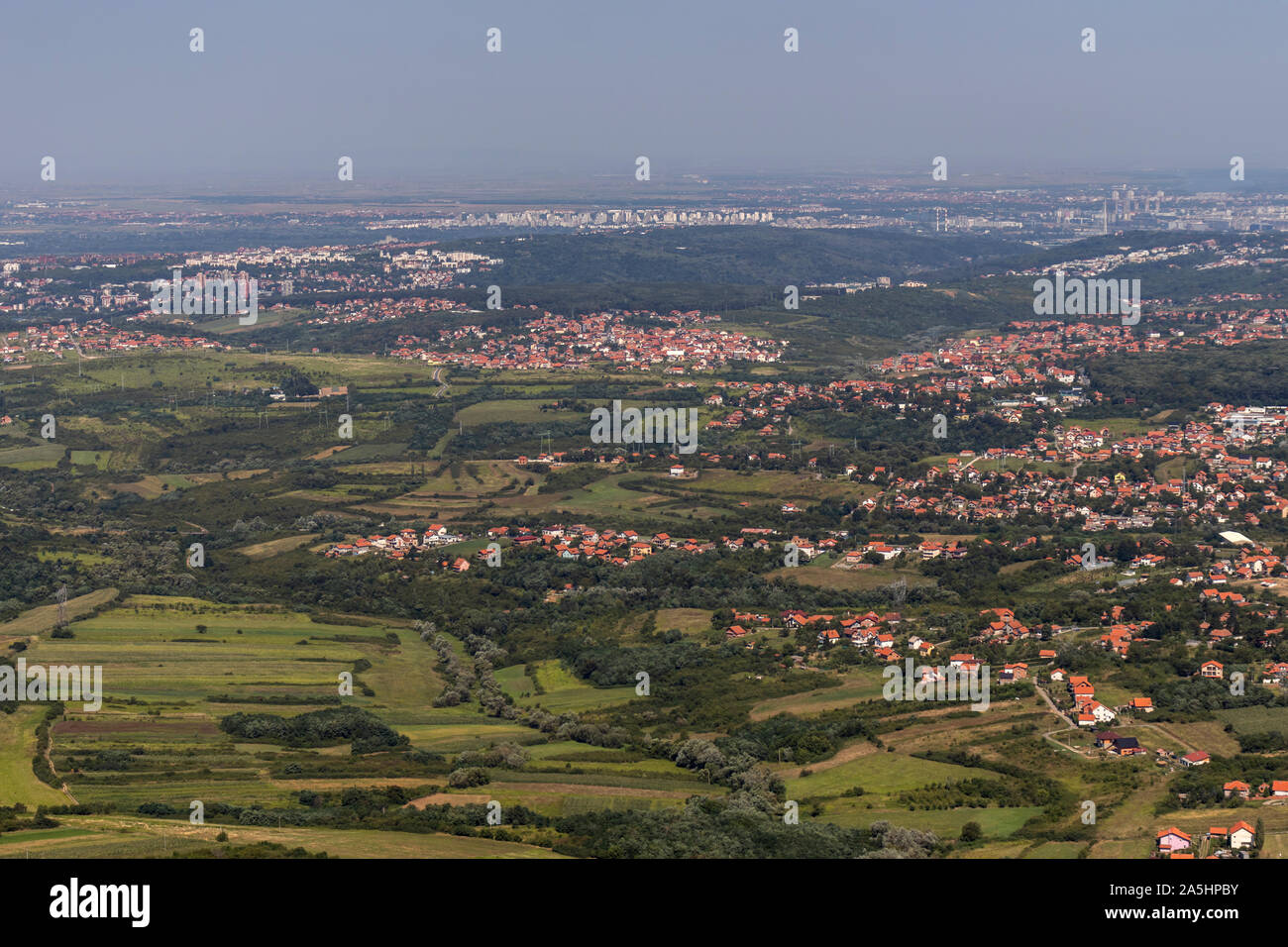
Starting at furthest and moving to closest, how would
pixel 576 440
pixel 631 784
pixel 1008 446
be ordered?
pixel 576 440
pixel 1008 446
pixel 631 784

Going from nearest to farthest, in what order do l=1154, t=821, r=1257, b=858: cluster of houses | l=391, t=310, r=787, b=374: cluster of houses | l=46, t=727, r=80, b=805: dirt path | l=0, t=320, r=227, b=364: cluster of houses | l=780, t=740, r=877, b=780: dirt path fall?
l=1154, t=821, r=1257, b=858: cluster of houses, l=46, t=727, r=80, b=805: dirt path, l=780, t=740, r=877, b=780: dirt path, l=391, t=310, r=787, b=374: cluster of houses, l=0, t=320, r=227, b=364: cluster of houses

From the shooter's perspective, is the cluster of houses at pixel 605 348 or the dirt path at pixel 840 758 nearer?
the dirt path at pixel 840 758

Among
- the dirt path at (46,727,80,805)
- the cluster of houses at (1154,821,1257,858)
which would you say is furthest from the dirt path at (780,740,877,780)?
the dirt path at (46,727,80,805)

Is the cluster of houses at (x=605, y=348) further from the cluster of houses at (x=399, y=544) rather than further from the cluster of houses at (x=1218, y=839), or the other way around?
the cluster of houses at (x=1218, y=839)

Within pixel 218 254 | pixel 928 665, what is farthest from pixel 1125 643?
pixel 218 254

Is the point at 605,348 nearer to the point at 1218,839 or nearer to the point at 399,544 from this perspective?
the point at 399,544

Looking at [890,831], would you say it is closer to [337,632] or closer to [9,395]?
[337,632]

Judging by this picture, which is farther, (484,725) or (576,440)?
(576,440)

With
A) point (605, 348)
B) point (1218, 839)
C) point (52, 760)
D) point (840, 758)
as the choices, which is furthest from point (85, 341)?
point (1218, 839)

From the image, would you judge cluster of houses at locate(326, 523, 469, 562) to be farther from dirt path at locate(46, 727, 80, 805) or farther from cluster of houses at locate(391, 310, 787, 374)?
cluster of houses at locate(391, 310, 787, 374)

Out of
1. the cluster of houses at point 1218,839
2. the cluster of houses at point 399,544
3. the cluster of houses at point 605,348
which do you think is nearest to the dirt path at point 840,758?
the cluster of houses at point 1218,839

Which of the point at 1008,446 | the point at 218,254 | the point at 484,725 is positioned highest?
the point at 218,254
